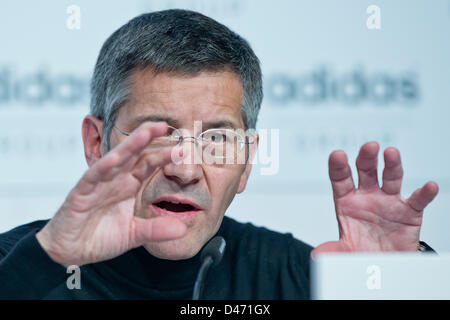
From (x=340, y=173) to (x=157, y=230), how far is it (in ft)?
1.34

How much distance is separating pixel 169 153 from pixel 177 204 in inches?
14.6

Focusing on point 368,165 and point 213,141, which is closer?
point 368,165

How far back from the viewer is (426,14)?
2.14 m

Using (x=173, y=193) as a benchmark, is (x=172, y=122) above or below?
above

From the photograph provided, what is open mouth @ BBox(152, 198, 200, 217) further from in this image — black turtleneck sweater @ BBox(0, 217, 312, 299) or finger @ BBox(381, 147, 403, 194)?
finger @ BBox(381, 147, 403, 194)

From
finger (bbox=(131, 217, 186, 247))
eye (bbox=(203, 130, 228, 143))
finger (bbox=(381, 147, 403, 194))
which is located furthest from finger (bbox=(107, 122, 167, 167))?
finger (bbox=(381, 147, 403, 194))

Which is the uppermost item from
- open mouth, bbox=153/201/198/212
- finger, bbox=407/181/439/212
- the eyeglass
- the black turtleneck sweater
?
the eyeglass

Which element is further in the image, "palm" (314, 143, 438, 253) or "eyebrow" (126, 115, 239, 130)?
"eyebrow" (126, 115, 239, 130)

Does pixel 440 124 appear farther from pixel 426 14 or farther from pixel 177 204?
pixel 177 204

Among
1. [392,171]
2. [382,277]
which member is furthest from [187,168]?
[382,277]

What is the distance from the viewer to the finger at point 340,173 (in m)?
1.07

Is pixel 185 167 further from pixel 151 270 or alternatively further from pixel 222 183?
pixel 151 270

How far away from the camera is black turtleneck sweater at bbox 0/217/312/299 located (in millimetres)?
956

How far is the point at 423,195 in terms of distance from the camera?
1.06 metres
